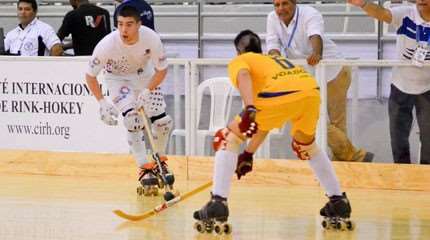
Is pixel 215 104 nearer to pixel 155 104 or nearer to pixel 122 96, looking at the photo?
pixel 155 104

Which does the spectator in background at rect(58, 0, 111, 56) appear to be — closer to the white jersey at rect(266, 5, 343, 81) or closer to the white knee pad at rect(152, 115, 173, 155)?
the white knee pad at rect(152, 115, 173, 155)

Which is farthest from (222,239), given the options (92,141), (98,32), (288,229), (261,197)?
(98,32)

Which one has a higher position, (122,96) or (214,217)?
(122,96)

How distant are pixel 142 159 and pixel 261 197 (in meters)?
1.07

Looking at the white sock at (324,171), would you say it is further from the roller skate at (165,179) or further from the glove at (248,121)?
the roller skate at (165,179)

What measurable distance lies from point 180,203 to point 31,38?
3.51 meters

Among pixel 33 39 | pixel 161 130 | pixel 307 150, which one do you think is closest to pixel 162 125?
pixel 161 130

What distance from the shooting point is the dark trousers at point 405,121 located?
28.8 feet

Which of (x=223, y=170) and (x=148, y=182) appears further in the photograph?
(x=148, y=182)

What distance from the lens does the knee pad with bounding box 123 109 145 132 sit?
862cm

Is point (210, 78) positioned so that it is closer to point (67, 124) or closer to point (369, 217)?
point (67, 124)

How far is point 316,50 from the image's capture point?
912 cm

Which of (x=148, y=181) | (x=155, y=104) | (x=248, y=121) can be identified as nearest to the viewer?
(x=248, y=121)

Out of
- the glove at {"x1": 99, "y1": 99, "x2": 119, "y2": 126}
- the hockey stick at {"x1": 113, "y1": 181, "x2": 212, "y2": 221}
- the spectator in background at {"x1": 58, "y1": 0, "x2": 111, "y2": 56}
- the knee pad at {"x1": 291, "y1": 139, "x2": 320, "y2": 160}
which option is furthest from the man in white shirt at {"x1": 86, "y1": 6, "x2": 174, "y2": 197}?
the spectator in background at {"x1": 58, "y1": 0, "x2": 111, "y2": 56}
